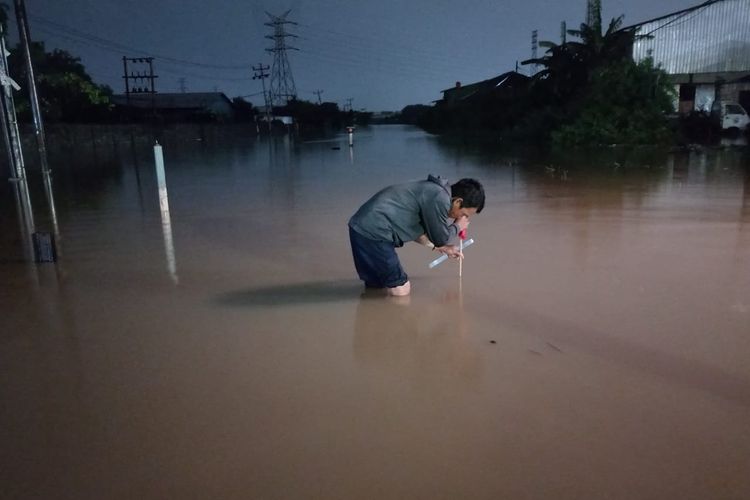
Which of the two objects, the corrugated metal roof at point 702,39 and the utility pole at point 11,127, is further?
the corrugated metal roof at point 702,39

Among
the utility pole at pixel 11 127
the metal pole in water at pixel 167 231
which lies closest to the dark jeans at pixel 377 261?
the metal pole in water at pixel 167 231

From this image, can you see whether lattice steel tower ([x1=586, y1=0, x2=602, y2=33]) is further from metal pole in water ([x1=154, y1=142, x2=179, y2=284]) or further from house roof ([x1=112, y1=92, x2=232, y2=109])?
house roof ([x1=112, y1=92, x2=232, y2=109])

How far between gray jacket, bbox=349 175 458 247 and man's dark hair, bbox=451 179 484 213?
3.7 inches

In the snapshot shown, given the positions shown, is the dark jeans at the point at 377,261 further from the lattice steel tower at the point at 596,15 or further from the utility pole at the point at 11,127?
the lattice steel tower at the point at 596,15

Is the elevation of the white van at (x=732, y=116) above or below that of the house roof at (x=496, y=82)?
below

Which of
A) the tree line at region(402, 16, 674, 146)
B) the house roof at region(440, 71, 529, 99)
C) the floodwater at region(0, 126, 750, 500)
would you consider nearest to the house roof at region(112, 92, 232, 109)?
the house roof at region(440, 71, 529, 99)

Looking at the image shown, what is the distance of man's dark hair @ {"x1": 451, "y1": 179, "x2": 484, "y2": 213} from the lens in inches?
156

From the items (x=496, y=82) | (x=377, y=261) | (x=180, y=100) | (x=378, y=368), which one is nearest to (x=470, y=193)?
(x=377, y=261)

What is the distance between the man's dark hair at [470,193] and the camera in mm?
3955

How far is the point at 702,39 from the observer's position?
79.0 ft

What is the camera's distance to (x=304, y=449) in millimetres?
2504

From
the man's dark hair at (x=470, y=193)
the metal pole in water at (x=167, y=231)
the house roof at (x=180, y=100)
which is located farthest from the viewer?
the house roof at (x=180, y=100)

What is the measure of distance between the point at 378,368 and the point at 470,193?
56.0 inches

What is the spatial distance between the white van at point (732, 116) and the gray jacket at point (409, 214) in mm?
22432
